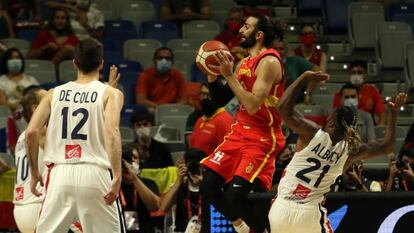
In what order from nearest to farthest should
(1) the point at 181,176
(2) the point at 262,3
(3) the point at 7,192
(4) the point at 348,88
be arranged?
1. (1) the point at 181,176
2. (3) the point at 7,192
3. (4) the point at 348,88
4. (2) the point at 262,3

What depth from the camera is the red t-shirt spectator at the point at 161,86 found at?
1438cm

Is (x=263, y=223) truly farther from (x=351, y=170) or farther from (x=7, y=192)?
(x=7, y=192)

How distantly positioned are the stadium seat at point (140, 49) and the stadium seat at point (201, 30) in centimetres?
85

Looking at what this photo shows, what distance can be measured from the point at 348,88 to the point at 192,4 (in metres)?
3.78

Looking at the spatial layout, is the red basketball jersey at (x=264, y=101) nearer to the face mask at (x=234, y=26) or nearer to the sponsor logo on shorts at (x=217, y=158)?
the sponsor logo on shorts at (x=217, y=158)

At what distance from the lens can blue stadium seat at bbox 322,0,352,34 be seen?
16.7 m

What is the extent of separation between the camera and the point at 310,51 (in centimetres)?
1541

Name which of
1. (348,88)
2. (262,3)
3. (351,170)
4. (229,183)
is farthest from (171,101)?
(229,183)

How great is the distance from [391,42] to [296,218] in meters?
8.09

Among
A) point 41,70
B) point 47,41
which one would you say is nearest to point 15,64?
point 41,70

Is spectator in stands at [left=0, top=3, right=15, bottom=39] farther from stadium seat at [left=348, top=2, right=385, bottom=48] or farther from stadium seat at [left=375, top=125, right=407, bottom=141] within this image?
stadium seat at [left=375, top=125, right=407, bottom=141]

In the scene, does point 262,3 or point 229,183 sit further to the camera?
point 262,3

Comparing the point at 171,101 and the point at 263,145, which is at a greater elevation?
the point at 263,145

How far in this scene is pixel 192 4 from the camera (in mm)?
16750
